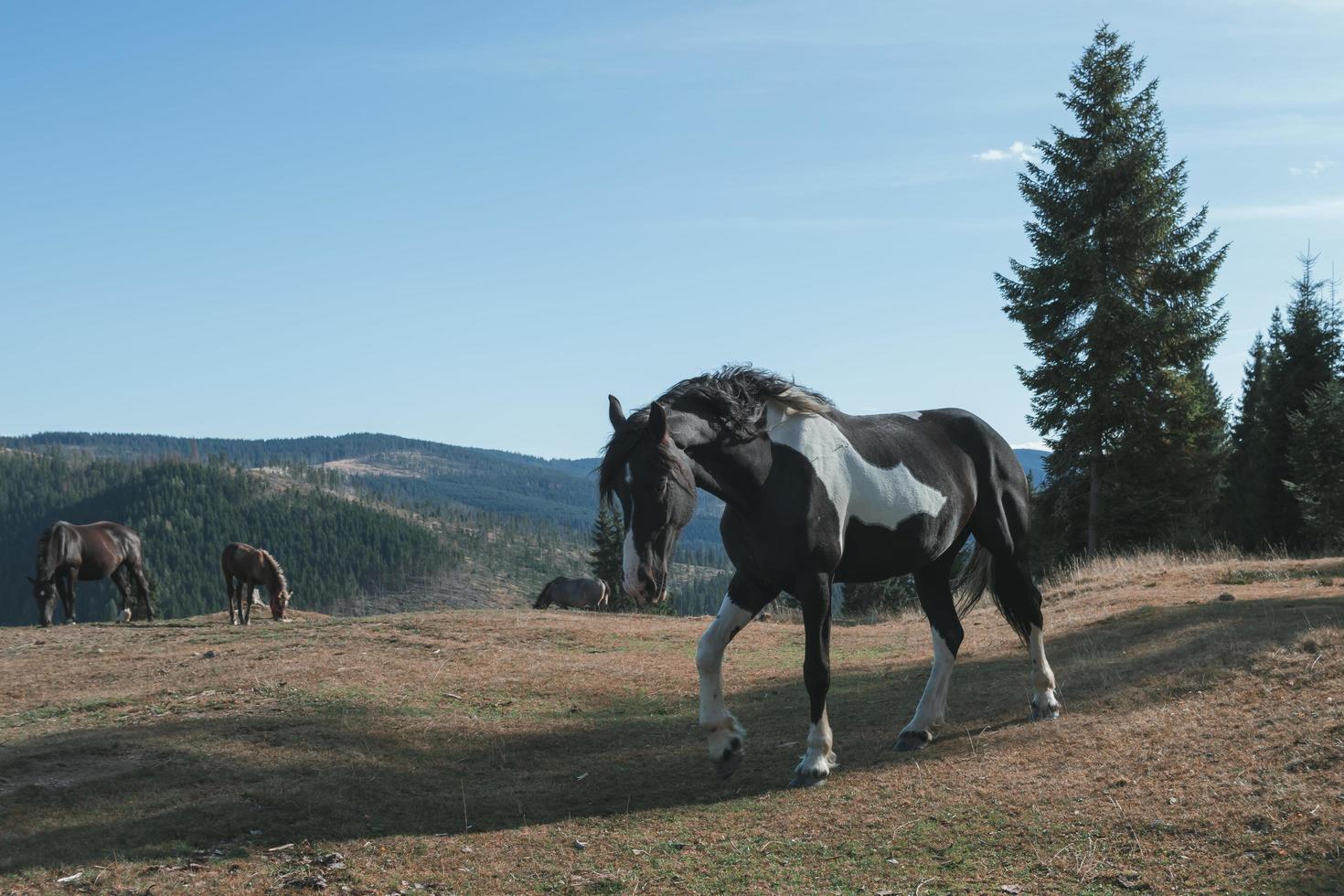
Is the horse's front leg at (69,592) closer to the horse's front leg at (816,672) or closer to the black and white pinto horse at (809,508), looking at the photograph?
the black and white pinto horse at (809,508)

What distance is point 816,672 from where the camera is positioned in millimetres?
7301

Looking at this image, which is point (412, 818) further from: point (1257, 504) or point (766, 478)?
point (1257, 504)

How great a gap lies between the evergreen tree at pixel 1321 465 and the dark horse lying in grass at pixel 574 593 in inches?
1038

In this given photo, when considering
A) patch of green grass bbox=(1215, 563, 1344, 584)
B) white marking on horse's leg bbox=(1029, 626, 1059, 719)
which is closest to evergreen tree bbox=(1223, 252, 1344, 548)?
patch of green grass bbox=(1215, 563, 1344, 584)

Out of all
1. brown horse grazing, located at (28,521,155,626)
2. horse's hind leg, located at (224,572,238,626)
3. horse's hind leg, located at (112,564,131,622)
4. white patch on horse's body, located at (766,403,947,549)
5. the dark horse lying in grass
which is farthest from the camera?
the dark horse lying in grass

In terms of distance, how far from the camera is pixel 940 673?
8508mm

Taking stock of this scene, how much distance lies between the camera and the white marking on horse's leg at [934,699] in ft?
27.0

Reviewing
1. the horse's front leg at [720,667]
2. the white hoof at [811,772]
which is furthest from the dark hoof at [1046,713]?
the horse's front leg at [720,667]

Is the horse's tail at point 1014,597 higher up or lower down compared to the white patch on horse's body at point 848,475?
lower down

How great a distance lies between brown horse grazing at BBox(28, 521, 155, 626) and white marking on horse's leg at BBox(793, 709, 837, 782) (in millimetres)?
22174

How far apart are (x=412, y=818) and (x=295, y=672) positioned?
5.80m

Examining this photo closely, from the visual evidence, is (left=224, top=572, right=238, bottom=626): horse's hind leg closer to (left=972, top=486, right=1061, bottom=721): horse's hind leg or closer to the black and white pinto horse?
the black and white pinto horse

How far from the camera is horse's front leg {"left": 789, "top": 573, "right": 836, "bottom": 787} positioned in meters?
7.20

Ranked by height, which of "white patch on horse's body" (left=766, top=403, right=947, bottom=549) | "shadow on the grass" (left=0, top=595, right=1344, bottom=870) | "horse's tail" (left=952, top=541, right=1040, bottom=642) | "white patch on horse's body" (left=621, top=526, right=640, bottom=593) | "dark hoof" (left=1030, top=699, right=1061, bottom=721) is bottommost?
"shadow on the grass" (left=0, top=595, right=1344, bottom=870)
